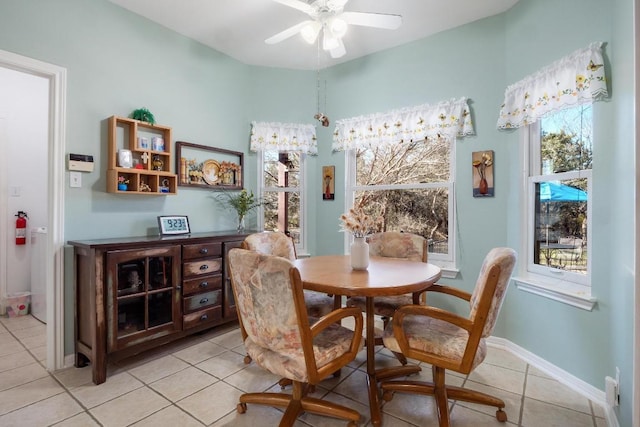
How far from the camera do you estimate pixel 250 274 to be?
1.43 m

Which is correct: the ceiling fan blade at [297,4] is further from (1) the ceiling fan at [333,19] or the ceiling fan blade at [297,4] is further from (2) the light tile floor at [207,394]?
(2) the light tile floor at [207,394]

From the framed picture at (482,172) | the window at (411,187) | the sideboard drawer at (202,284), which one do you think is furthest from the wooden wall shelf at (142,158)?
the framed picture at (482,172)

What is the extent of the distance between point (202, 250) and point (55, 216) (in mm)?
1046

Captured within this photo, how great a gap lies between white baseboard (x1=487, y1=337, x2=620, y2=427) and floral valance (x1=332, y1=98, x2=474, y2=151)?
1.87m

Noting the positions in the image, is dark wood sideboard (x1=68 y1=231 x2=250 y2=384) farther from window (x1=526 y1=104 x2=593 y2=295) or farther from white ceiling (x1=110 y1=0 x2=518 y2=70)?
window (x1=526 y1=104 x2=593 y2=295)

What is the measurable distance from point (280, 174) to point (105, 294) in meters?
2.24

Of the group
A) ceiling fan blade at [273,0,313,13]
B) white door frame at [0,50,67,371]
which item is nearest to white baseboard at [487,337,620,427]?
ceiling fan blade at [273,0,313,13]

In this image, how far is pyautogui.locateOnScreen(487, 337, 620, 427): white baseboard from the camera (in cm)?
179

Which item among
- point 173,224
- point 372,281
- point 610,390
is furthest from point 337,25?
point 610,390

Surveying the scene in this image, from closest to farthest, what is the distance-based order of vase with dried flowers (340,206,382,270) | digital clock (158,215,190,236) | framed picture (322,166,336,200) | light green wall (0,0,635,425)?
light green wall (0,0,635,425)
vase with dried flowers (340,206,382,270)
digital clock (158,215,190,236)
framed picture (322,166,336,200)

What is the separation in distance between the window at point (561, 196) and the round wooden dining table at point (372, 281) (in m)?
1.06

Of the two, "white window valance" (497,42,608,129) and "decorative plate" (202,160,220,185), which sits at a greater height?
"white window valance" (497,42,608,129)

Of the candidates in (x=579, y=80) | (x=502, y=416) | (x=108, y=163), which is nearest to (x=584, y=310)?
(x=502, y=416)

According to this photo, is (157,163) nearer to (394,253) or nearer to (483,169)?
(394,253)
